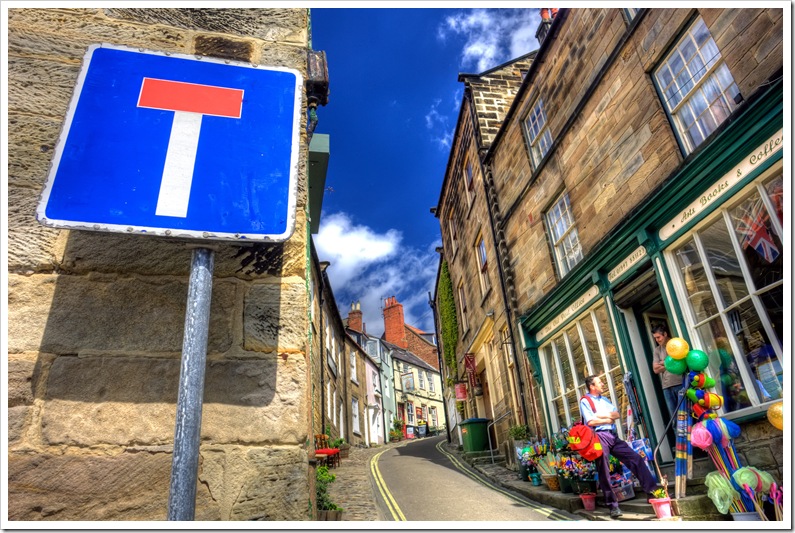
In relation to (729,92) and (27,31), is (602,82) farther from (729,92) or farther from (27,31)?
(27,31)

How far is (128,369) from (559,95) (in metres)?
9.39

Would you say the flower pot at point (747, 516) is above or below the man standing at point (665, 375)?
below

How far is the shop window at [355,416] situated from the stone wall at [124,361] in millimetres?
25920

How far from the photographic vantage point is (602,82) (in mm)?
7879

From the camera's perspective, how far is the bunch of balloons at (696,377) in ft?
15.8

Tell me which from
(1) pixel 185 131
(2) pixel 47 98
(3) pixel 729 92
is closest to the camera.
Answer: (1) pixel 185 131

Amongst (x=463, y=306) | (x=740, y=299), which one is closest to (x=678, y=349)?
(x=740, y=299)

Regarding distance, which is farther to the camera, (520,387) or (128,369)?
(520,387)

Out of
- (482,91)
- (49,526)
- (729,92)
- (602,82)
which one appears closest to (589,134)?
(602,82)

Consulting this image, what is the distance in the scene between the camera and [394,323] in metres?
47.2

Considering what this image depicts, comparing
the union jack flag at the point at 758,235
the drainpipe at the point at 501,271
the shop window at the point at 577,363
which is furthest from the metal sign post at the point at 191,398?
the drainpipe at the point at 501,271

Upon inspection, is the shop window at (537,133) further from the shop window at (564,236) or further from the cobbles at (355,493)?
the cobbles at (355,493)

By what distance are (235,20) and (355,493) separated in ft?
29.4

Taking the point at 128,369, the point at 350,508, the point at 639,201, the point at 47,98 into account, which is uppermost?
the point at 639,201
